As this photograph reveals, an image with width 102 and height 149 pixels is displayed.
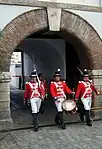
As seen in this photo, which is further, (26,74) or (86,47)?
(26,74)

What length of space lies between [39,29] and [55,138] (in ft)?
11.8

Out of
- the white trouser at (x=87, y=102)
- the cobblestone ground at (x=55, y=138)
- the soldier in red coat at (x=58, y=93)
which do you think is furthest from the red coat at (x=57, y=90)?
the cobblestone ground at (x=55, y=138)

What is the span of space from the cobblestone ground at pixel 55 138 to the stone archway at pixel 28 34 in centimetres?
96

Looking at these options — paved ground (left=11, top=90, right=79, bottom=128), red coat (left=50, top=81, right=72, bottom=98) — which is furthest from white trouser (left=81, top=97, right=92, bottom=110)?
paved ground (left=11, top=90, right=79, bottom=128)

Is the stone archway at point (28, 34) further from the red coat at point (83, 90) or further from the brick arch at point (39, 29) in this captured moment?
the red coat at point (83, 90)

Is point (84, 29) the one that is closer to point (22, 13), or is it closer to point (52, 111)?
point (22, 13)

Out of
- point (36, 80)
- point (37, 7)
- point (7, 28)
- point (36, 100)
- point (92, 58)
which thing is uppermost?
point (37, 7)

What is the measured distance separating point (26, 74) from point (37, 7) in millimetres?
13013

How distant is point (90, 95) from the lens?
407 inches

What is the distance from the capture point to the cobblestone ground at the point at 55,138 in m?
7.85

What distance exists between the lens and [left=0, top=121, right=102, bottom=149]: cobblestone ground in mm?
7852

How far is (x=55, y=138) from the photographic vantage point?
338 inches

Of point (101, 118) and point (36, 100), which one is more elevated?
point (36, 100)

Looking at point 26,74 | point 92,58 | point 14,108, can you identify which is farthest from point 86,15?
point 26,74
